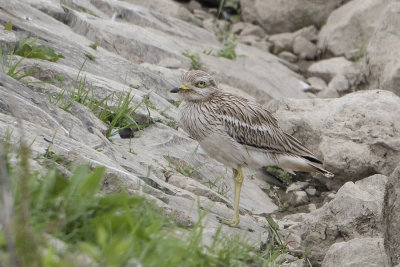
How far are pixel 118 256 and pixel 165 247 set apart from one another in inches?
12.3

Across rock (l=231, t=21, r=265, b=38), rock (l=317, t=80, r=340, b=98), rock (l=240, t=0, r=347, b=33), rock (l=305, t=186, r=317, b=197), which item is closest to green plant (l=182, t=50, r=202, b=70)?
rock (l=317, t=80, r=340, b=98)

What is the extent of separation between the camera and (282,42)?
48.5 ft

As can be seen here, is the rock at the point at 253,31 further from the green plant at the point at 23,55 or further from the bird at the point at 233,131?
the bird at the point at 233,131

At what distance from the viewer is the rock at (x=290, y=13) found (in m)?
15.2

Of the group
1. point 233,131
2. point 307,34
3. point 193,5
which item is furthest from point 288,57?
point 233,131

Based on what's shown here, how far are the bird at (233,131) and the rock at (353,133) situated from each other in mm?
900

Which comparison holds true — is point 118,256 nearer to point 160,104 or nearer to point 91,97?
point 91,97

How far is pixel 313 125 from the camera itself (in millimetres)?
9078

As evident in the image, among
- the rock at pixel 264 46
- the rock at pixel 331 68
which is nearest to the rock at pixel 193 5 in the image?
the rock at pixel 264 46

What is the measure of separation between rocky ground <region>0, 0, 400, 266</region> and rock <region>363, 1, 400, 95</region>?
0.08ft

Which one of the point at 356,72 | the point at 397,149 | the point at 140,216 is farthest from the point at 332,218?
the point at 356,72

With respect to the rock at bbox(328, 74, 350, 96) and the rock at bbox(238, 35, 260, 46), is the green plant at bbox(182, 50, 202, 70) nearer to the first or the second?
the rock at bbox(328, 74, 350, 96)

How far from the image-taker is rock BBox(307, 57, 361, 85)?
521 inches

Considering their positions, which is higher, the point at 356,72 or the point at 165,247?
the point at 165,247
